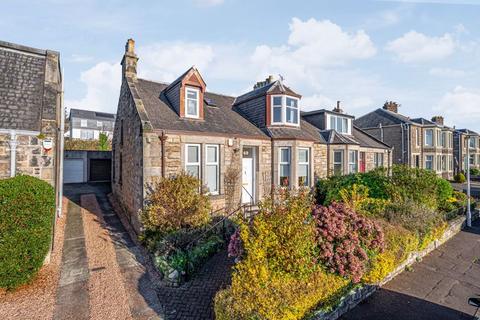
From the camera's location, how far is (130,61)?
518 inches

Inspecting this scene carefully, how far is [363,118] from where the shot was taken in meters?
33.2

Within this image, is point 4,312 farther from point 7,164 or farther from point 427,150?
point 427,150

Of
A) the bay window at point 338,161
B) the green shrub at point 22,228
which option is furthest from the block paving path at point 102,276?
the bay window at point 338,161

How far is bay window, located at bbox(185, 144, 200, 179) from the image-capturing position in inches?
430

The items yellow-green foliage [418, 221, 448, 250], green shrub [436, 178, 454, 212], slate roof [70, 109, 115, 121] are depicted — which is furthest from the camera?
slate roof [70, 109, 115, 121]

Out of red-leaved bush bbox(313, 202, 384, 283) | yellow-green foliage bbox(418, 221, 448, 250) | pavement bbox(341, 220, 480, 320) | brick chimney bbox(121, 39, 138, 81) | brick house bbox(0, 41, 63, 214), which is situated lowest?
pavement bbox(341, 220, 480, 320)

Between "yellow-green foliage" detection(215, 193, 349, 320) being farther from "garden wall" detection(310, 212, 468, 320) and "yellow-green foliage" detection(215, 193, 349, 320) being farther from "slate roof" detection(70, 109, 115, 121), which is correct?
"slate roof" detection(70, 109, 115, 121)

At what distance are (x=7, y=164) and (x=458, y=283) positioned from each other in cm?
1388

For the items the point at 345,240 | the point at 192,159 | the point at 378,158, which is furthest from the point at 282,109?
the point at 378,158

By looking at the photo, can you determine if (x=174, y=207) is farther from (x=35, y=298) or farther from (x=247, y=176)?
(x=247, y=176)

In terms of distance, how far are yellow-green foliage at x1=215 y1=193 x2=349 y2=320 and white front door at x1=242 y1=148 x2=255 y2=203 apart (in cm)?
722

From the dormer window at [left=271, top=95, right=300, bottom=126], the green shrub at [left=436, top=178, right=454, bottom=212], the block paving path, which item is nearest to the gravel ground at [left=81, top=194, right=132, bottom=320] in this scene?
the block paving path

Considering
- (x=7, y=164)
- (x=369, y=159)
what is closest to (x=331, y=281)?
(x=7, y=164)

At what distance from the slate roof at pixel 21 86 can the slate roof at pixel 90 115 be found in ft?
159
